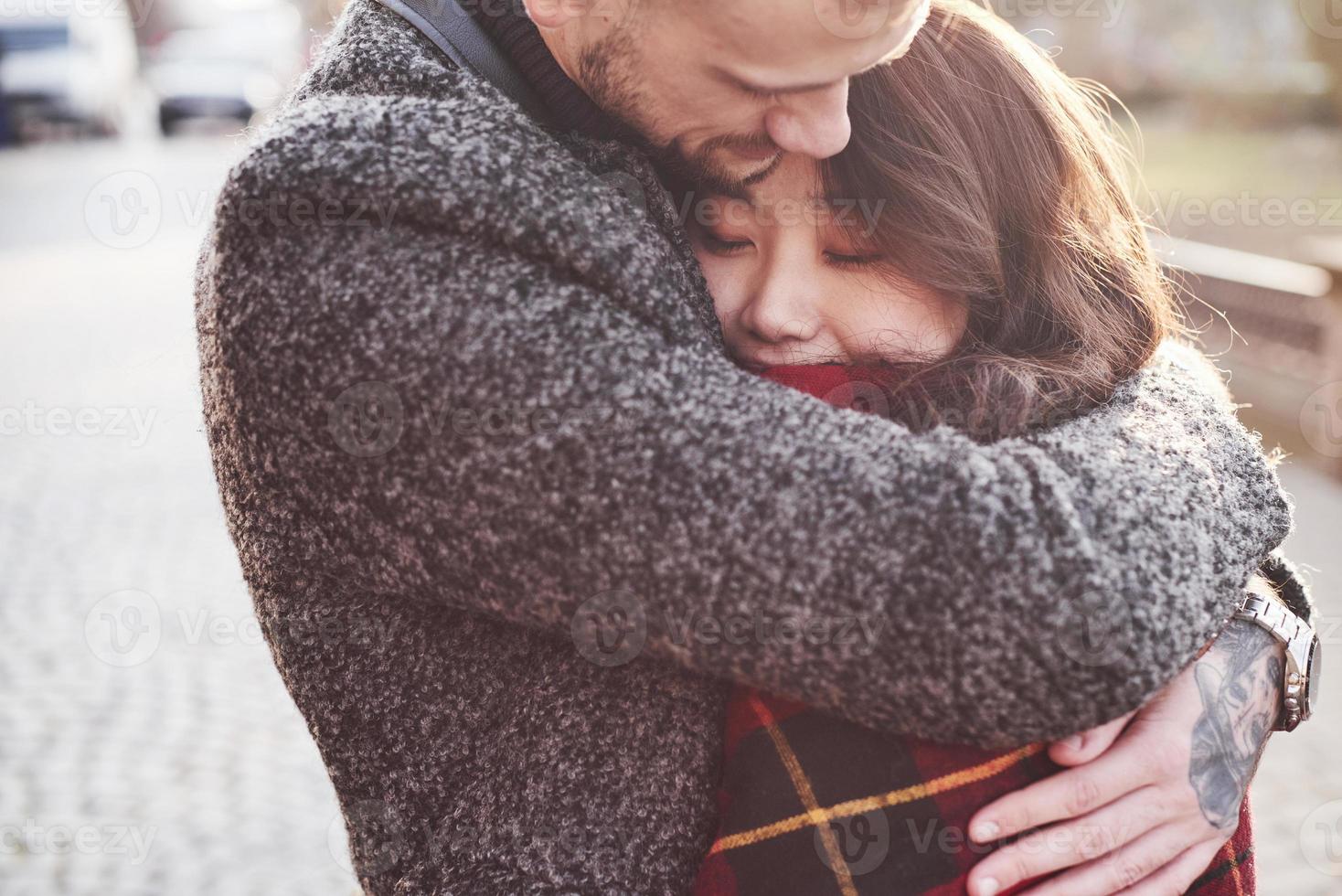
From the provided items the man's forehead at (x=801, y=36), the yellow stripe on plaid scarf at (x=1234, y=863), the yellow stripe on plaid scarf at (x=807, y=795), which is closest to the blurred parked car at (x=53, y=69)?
the man's forehead at (x=801, y=36)

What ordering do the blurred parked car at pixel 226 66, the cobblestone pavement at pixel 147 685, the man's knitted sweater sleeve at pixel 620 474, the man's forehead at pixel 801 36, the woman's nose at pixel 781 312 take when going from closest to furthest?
the man's knitted sweater sleeve at pixel 620 474
the man's forehead at pixel 801 36
the woman's nose at pixel 781 312
the cobblestone pavement at pixel 147 685
the blurred parked car at pixel 226 66

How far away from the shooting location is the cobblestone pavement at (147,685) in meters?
3.58

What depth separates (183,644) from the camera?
4902mm

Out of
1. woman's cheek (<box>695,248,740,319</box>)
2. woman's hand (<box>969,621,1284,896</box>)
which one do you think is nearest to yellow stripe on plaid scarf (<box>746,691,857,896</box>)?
woman's hand (<box>969,621,1284,896</box>)

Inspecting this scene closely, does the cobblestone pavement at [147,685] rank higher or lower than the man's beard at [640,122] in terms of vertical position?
lower

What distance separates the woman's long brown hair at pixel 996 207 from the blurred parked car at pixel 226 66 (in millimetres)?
20342

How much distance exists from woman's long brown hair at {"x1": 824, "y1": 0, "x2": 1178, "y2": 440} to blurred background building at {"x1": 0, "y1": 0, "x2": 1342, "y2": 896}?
87cm

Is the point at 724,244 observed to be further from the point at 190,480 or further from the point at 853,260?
the point at 190,480

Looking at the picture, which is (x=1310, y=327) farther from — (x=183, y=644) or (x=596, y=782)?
(x=596, y=782)

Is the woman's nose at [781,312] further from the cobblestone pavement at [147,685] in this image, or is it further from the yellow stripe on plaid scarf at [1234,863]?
the yellow stripe on plaid scarf at [1234,863]

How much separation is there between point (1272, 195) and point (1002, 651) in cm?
1155

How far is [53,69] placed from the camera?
20000 millimetres

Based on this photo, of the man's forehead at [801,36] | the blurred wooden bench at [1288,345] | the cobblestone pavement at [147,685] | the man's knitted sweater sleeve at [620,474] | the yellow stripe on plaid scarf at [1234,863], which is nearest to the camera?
the man's knitted sweater sleeve at [620,474]

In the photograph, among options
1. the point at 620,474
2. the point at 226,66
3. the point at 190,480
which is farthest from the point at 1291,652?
the point at 226,66
